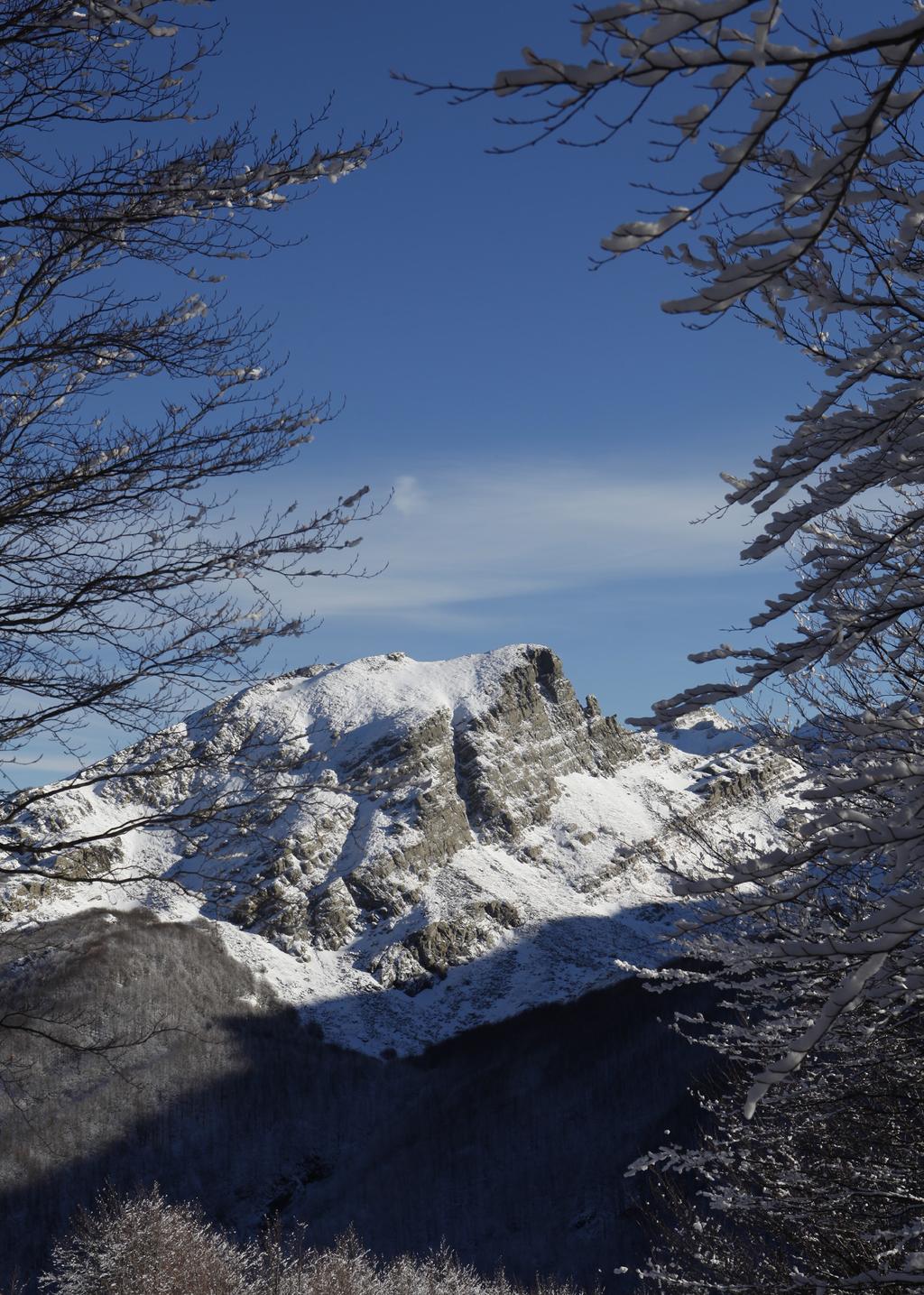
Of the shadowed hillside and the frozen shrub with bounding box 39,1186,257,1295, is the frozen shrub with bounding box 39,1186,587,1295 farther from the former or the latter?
the shadowed hillside

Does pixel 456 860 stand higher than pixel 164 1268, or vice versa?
pixel 456 860

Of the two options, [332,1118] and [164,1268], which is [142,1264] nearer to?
[164,1268]

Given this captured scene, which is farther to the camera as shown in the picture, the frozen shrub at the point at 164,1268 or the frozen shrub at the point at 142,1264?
the frozen shrub at the point at 164,1268

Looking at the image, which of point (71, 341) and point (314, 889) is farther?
point (314, 889)

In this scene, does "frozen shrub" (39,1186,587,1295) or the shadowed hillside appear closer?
"frozen shrub" (39,1186,587,1295)

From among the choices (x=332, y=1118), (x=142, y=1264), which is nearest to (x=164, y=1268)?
(x=142, y=1264)

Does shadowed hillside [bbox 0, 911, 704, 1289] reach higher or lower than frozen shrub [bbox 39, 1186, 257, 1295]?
lower

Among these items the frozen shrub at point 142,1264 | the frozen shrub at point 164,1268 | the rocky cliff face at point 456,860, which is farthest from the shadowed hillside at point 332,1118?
the frozen shrub at point 142,1264

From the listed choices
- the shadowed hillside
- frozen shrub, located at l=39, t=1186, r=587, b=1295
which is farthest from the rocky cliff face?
frozen shrub, located at l=39, t=1186, r=587, b=1295

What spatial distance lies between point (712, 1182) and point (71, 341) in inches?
280

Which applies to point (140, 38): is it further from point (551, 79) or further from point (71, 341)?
point (551, 79)

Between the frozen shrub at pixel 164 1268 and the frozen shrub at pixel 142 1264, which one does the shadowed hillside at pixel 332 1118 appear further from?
the frozen shrub at pixel 142 1264

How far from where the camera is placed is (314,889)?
142 m

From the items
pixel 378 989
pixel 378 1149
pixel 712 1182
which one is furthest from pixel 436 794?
pixel 712 1182
